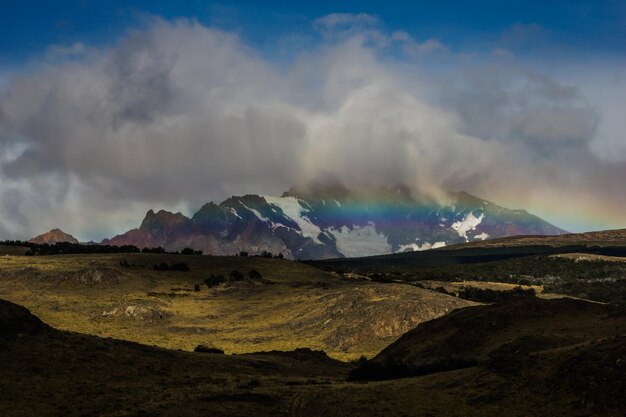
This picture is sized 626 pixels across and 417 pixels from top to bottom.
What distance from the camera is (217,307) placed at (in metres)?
105

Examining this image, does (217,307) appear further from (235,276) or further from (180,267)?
(180,267)

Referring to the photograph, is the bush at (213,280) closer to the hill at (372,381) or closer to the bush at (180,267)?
the bush at (180,267)

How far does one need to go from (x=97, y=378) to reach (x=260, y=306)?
66.0 meters

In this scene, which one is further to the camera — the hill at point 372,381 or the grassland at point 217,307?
the grassland at point 217,307

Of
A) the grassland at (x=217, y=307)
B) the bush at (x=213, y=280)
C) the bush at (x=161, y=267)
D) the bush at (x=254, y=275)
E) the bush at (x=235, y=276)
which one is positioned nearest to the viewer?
the grassland at (x=217, y=307)

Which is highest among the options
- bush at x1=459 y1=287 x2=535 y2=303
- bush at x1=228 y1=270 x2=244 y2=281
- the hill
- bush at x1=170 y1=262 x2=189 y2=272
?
bush at x1=170 y1=262 x2=189 y2=272

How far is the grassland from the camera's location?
7881 cm

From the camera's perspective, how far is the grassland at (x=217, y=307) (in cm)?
7881

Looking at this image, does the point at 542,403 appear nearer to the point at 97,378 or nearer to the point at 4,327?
the point at 97,378

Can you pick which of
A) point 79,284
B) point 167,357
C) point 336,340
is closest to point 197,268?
point 79,284

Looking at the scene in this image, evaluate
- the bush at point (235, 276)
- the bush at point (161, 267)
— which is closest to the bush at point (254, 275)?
the bush at point (235, 276)

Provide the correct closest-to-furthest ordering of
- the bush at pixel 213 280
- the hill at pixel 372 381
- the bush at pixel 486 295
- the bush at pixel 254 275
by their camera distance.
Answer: the hill at pixel 372 381, the bush at pixel 486 295, the bush at pixel 213 280, the bush at pixel 254 275

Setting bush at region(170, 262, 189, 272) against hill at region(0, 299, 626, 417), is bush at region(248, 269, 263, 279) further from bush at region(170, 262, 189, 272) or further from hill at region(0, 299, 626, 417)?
hill at region(0, 299, 626, 417)

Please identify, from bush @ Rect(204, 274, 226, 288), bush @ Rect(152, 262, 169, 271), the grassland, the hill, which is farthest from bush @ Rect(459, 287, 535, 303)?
the hill
